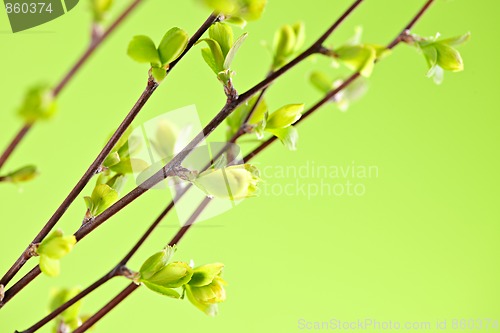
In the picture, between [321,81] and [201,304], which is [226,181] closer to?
[201,304]

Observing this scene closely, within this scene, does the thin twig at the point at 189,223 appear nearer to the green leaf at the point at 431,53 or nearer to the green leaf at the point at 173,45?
the green leaf at the point at 431,53

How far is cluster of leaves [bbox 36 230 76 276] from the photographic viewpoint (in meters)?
0.36

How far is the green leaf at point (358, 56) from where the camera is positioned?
36 centimetres

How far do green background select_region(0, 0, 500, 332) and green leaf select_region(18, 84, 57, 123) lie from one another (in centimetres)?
58

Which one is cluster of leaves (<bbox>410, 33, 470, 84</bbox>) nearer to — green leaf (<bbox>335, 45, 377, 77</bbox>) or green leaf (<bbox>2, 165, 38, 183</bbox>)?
green leaf (<bbox>335, 45, 377, 77</bbox>)

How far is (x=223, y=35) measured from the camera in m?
0.41

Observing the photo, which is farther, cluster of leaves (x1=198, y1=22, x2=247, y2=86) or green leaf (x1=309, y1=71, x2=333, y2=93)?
green leaf (x1=309, y1=71, x2=333, y2=93)

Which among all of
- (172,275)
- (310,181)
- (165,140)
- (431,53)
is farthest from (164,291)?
(310,181)

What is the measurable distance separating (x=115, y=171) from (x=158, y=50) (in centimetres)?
11

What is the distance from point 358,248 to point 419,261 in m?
0.12

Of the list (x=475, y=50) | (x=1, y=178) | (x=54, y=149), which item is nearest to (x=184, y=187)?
(x=1, y=178)

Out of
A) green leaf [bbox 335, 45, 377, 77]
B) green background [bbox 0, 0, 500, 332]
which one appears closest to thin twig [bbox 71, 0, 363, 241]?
green leaf [bbox 335, 45, 377, 77]

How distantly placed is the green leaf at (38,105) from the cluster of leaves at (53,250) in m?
0.13

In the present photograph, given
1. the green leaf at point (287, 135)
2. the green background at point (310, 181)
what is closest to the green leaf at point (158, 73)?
the green leaf at point (287, 135)
